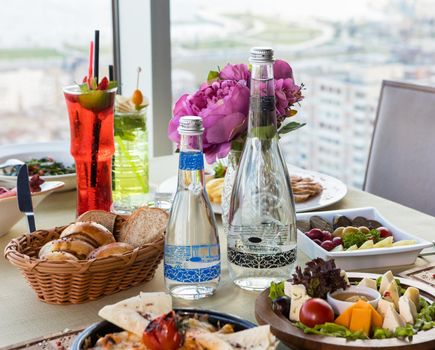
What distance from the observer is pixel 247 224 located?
1273 millimetres

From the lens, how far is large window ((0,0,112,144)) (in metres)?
2.97

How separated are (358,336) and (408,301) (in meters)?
0.12

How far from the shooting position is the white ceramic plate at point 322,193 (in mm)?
1700

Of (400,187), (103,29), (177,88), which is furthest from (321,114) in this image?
(400,187)

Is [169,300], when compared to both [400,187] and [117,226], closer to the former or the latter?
[117,226]

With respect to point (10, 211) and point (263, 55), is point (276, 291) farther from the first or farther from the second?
point (10, 211)

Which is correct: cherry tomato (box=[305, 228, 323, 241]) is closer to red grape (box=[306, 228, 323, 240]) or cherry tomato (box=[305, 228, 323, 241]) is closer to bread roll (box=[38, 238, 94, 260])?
red grape (box=[306, 228, 323, 240])

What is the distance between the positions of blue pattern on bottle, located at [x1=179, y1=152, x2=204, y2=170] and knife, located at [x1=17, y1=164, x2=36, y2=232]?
1.28 feet

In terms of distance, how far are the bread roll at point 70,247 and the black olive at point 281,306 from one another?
34 centimetres

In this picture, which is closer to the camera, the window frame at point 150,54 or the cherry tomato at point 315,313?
the cherry tomato at point 315,313

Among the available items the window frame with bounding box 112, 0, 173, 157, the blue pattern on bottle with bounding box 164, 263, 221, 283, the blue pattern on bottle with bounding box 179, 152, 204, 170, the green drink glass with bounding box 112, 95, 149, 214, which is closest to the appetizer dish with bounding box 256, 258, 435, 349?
the blue pattern on bottle with bounding box 164, 263, 221, 283

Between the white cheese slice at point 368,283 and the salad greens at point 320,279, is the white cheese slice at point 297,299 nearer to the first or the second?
the salad greens at point 320,279

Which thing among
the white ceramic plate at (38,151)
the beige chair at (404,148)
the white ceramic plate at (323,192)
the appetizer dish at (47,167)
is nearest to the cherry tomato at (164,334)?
the white ceramic plate at (323,192)

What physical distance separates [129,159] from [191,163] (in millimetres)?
572
